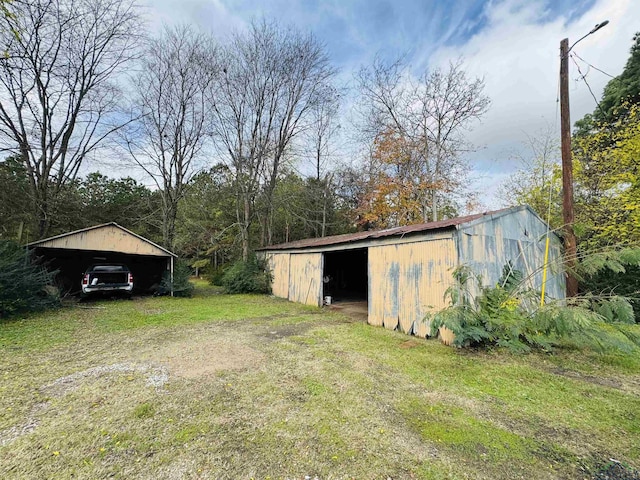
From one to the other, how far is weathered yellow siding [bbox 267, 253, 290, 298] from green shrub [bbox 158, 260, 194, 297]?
3.56 meters

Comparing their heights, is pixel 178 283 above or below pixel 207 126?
below

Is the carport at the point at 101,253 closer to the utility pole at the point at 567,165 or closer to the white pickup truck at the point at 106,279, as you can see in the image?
the white pickup truck at the point at 106,279

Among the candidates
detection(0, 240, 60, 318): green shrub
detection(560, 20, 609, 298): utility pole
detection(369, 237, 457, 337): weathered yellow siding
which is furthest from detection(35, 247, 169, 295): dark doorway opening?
detection(560, 20, 609, 298): utility pole

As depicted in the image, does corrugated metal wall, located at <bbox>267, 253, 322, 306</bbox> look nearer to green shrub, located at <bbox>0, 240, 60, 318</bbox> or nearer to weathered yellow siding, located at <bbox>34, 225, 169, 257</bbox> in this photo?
weathered yellow siding, located at <bbox>34, 225, 169, 257</bbox>

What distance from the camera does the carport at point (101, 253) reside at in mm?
9459

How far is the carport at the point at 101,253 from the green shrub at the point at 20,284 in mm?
629

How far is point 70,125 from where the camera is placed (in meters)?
11.8

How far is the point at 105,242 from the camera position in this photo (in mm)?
10039

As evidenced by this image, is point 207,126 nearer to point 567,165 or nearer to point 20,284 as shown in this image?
point 20,284

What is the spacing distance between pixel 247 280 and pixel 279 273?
1708mm

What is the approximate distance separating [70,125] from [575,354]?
58.0 ft

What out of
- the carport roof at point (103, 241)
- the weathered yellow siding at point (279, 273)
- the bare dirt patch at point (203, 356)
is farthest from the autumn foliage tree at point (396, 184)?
the bare dirt patch at point (203, 356)

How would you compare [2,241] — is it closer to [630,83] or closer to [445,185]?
[445,185]

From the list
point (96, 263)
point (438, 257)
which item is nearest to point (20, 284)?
point (96, 263)
